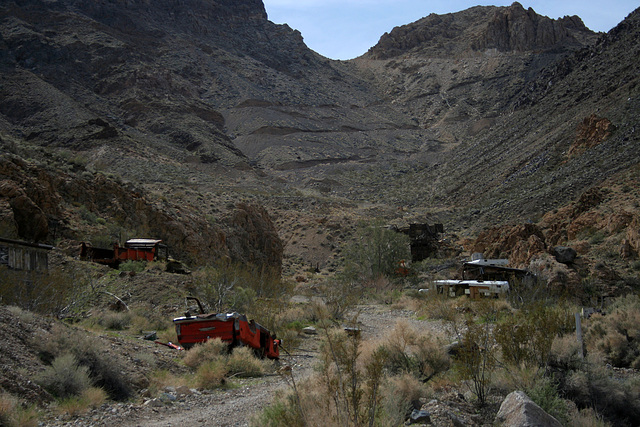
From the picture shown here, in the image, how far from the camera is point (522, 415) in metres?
6.88

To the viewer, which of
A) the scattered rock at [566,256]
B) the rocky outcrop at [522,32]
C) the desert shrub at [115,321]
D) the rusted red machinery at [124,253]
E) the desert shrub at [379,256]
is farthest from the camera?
the rocky outcrop at [522,32]

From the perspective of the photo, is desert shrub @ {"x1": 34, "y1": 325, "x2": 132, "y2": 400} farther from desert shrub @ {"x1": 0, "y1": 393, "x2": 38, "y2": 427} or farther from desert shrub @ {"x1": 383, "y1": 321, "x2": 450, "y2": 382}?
desert shrub @ {"x1": 383, "y1": 321, "x2": 450, "y2": 382}

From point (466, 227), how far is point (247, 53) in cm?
12292

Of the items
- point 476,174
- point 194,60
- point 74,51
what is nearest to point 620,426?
point 476,174

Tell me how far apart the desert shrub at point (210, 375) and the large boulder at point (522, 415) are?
520cm

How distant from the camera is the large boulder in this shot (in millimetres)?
6779

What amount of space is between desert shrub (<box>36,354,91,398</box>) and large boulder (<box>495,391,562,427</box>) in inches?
234

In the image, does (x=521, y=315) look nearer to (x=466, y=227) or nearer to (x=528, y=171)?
(x=466, y=227)

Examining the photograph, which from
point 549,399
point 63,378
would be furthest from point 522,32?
point 63,378

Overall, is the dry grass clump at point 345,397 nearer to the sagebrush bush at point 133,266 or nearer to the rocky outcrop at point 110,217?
the sagebrush bush at point 133,266

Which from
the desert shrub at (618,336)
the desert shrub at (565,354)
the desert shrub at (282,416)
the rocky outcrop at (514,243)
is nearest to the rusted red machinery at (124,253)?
the desert shrub at (282,416)

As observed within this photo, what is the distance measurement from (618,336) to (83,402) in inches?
457

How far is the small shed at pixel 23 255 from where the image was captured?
13891mm

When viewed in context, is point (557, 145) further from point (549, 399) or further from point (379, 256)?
point (549, 399)
